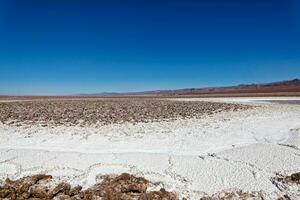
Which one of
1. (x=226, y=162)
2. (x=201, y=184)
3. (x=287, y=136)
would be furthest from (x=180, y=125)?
(x=201, y=184)

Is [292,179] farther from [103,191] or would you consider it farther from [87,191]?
[87,191]

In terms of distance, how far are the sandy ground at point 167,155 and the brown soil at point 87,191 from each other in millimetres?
393

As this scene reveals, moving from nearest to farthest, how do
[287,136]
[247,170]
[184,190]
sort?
[184,190], [247,170], [287,136]

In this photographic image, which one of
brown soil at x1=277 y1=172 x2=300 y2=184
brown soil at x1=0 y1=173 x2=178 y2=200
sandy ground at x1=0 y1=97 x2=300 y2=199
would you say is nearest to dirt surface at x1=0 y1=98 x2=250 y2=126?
sandy ground at x1=0 y1=97 x2=300 y2=199

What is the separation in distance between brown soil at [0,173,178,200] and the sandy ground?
393 mm

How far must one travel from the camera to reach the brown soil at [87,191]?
521 cm

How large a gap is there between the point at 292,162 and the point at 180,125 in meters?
6.06

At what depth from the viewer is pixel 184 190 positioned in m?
5.57

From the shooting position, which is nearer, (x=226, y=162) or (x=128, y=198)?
(x=128, y=198)

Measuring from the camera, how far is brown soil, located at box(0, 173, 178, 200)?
5.21 metres

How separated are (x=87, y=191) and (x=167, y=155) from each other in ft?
9.53

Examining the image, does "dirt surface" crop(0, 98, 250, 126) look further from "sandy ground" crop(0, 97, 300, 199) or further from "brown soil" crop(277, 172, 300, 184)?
"brown soil" crop(277, 172, 300, 184)

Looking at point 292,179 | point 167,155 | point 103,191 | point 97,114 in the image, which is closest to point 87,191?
point 103,191

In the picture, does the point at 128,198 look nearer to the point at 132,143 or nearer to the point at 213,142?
the point at 132,143
